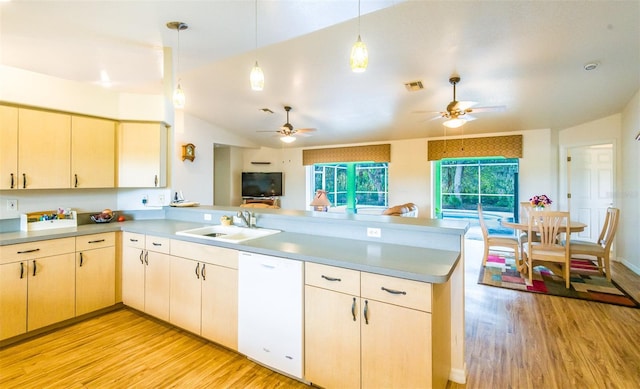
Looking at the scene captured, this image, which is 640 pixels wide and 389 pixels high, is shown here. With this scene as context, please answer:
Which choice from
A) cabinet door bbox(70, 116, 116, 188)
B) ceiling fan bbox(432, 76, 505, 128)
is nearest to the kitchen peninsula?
cabinet door bbox(70, 116, 116, 188)

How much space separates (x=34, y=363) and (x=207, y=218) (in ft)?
5.38

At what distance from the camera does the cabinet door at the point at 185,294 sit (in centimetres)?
227

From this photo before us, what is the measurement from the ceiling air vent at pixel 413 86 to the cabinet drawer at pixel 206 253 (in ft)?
10.6

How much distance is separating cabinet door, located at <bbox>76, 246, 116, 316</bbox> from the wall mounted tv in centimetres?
499

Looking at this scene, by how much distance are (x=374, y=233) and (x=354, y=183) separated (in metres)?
5.62

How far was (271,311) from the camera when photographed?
1.90 m

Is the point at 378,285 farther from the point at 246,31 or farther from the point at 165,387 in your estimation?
the point at 246,31

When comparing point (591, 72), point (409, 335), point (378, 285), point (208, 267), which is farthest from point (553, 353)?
point (591, 72)

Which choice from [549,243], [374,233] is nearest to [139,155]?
[374,233]

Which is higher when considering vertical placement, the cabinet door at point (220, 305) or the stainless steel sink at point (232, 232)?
the stainless steel sink at point (232, 232)

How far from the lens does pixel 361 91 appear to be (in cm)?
431

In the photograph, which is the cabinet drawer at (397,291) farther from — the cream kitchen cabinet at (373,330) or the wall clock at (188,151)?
the wall clock at (188,151)

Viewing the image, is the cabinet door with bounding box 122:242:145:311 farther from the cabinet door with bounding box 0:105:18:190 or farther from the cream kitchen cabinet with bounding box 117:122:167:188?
the cabinet door with bounding box 0:105:18:190

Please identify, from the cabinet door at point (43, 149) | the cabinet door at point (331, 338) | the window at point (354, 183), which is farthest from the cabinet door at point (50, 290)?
the window at point (354, 183)
